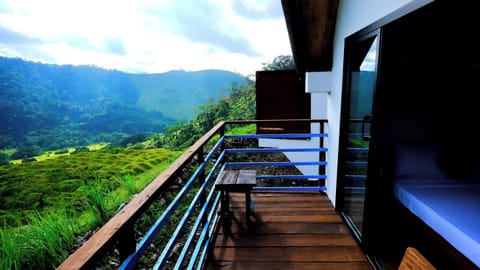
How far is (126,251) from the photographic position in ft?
2.49

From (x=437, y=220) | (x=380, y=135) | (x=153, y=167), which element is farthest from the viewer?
(x=153, y=167)

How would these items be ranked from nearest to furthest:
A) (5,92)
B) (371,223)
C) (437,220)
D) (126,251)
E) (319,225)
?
(126,251) < (437,220) < (371,223) < (319,225) < (5,92)

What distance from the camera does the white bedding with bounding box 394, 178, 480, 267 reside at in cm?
131

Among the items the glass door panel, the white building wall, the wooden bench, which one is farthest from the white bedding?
the wooden bench

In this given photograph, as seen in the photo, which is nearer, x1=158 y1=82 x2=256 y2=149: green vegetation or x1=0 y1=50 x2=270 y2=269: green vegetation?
x1=0 y1=50 x2=270 y2=269: green vegetation

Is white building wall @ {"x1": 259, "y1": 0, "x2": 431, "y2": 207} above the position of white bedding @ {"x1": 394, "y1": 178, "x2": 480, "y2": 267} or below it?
above

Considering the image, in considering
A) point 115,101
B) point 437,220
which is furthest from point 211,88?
point 437,220

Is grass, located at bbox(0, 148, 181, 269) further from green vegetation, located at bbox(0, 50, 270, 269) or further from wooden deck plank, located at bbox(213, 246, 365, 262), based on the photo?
wooden deck plank, located at bbox(213, 246, 365, 262)

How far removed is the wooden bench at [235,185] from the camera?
7.37ft

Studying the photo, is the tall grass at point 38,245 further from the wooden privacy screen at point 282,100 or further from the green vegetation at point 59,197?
the wooden privacy screen at point 282,100

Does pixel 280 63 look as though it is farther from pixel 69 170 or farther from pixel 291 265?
pixel 291 265

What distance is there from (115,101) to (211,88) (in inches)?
264

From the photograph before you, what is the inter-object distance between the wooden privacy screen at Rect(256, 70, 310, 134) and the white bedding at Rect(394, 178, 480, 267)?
311 centimetres

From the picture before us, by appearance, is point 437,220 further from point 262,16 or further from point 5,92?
point 5,92
